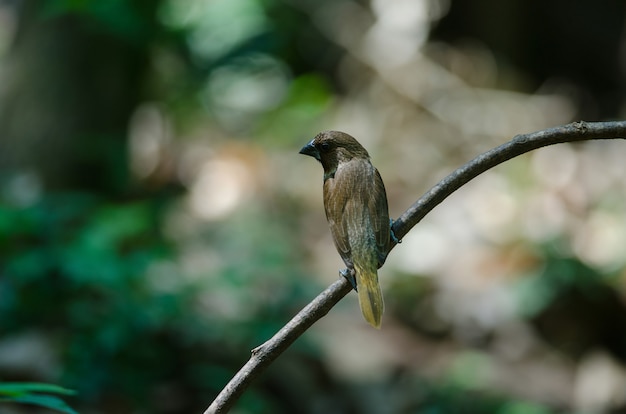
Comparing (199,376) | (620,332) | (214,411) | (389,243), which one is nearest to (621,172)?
(620,332)

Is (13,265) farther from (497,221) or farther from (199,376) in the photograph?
(497,221)

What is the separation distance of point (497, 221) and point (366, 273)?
540 centimetres

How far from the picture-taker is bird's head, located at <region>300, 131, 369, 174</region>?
2459 mm

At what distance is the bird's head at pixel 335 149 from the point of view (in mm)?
2459

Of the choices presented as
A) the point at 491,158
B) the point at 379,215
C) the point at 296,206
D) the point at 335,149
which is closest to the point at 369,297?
the point at 379,215

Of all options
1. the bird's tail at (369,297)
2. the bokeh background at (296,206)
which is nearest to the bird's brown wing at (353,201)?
the bird's tail at (369,297)

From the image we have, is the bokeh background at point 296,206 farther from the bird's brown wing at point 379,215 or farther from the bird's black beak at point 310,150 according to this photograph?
the bird's brown wing at point 379,215

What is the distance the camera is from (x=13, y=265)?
4504 mm

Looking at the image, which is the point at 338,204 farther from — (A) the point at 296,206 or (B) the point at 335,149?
(A) the point at 296,206

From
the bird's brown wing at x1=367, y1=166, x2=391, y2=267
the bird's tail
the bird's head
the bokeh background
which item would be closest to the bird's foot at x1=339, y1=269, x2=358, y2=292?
the bird's tail

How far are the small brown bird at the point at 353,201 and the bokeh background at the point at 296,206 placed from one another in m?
2.18

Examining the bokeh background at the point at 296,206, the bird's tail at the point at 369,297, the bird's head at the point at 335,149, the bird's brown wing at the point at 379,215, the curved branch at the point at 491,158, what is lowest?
the curved branch at the point at 491,158

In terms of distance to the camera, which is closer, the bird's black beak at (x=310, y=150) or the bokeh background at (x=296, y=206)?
the bird's black beak at (x=310, y=150)

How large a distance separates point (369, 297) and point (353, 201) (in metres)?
0.36
